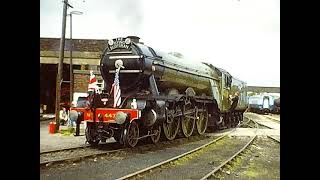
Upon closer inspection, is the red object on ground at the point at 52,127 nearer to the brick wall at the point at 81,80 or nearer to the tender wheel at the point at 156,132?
the brick wall at the point at 81,80

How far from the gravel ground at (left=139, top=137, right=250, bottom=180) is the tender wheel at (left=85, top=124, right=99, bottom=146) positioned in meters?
0.84

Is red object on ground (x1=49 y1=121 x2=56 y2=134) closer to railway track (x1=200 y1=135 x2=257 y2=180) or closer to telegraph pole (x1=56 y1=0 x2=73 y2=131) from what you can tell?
telegraph pole (x1=56 y1=0 x2=73 y2=131)

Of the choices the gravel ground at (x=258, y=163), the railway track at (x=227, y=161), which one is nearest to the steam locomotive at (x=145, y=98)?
the railway track at (x=227, y=161)

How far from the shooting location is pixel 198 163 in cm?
241

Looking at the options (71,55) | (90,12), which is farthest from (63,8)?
(71,55)

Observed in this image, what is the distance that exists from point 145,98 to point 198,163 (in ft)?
2.96

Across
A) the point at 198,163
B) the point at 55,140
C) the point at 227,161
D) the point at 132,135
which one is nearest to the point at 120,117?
the point at 132,135

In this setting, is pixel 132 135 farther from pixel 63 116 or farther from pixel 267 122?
pixel 267 122

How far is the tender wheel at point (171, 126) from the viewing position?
325 centimetres

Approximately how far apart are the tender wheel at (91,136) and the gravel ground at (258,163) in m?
1.14

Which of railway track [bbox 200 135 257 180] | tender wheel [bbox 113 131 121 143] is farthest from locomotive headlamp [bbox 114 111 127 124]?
railway track [bbox 200 135 257 180]

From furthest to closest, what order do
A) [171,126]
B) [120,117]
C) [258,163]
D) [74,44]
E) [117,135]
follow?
[171,126] < [117,135] < [120,117] < [74,44] < [258,163]

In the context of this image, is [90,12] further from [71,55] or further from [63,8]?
[71,55]
